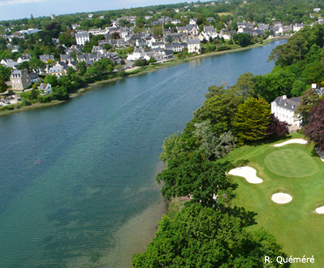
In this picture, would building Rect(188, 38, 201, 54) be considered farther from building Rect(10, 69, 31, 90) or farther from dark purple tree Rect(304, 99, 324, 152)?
dark purple tree Rect(304, 99, 324, 152)

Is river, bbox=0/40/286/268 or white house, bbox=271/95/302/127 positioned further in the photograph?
white house, bbox=271/95/302/127

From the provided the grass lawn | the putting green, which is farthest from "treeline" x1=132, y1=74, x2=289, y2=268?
the putting green

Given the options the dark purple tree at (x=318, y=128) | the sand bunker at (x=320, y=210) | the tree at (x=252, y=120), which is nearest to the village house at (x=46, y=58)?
the tree at (x=252, y=120)

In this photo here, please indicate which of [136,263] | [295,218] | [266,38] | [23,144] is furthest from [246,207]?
[266,38]

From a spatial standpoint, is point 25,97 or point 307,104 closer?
point 307,104

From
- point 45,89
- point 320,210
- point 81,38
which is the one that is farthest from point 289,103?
point 81,38

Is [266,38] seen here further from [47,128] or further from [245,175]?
[245,175]
